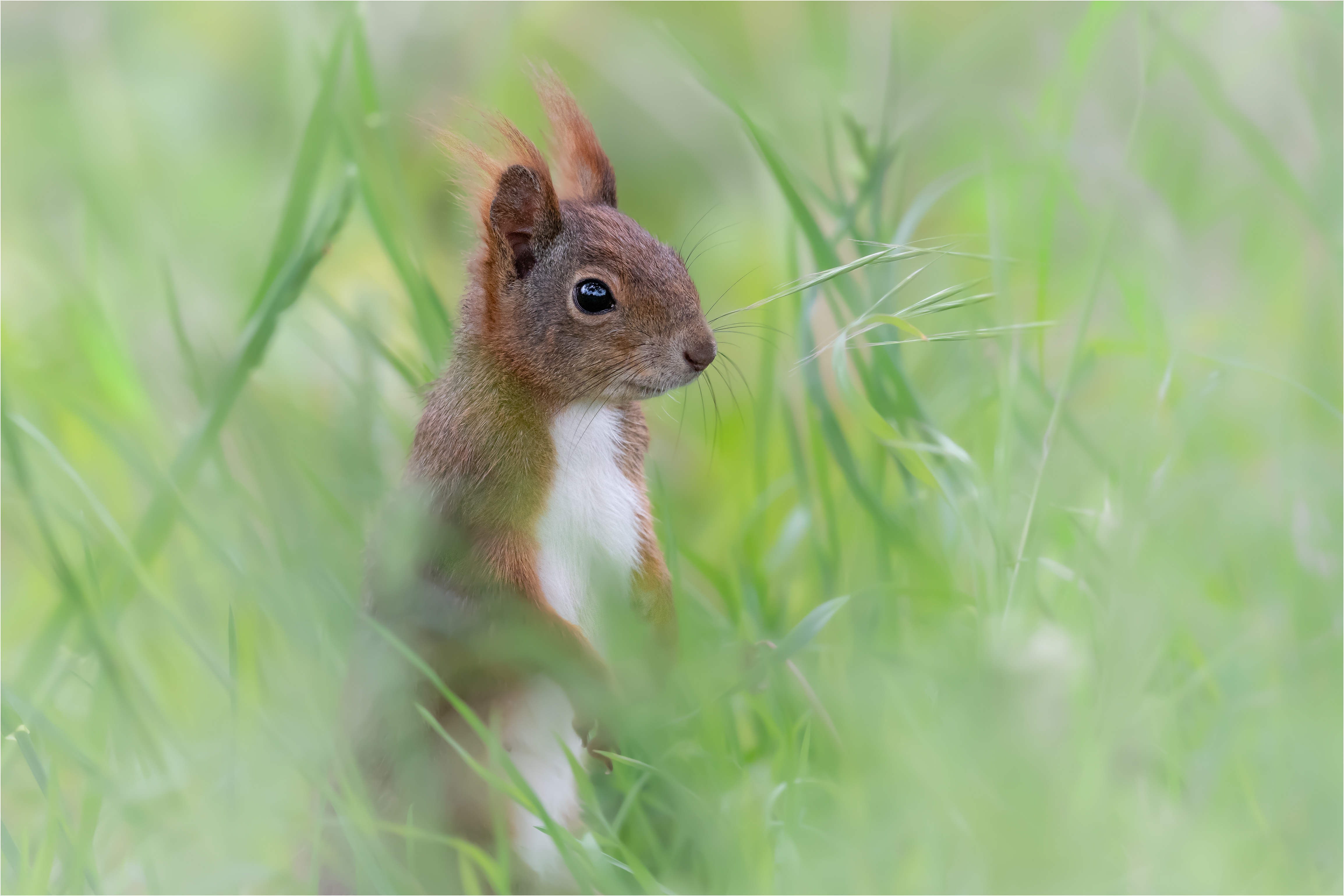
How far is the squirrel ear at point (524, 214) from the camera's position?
6.65ft

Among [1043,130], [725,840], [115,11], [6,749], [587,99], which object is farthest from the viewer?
[587,99]

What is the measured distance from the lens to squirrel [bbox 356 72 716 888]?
1883 mm

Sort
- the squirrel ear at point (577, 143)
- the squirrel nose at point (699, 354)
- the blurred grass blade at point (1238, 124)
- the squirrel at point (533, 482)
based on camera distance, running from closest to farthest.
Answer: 1. the blurred grass blade at point (1238, 124)
2. the squirrel at point (533, 482)
3. the squirrel nose at point (699, 354)
4. the squirrel ear at point (577, 143)

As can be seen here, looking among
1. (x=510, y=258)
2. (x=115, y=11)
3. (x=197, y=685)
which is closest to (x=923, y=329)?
(x=510, y=258)

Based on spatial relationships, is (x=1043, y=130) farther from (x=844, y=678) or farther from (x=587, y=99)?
(x=587, y=99)

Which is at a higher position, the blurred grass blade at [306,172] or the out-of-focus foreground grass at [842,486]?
the blurred grass blade at [306,172]

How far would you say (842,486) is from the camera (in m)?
2.73

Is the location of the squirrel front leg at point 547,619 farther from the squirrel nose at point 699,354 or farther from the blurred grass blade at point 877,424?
the blurred grass blade at point 877,424

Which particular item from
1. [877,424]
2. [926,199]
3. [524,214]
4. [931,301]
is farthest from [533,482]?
[926,199]

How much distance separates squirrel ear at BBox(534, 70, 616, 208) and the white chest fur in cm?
42

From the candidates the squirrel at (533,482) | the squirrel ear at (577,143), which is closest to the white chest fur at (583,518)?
the squirrel at (533,482)

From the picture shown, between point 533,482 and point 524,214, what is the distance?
0.45 meters

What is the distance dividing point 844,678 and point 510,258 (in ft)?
2.89

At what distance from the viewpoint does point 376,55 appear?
3.04m
